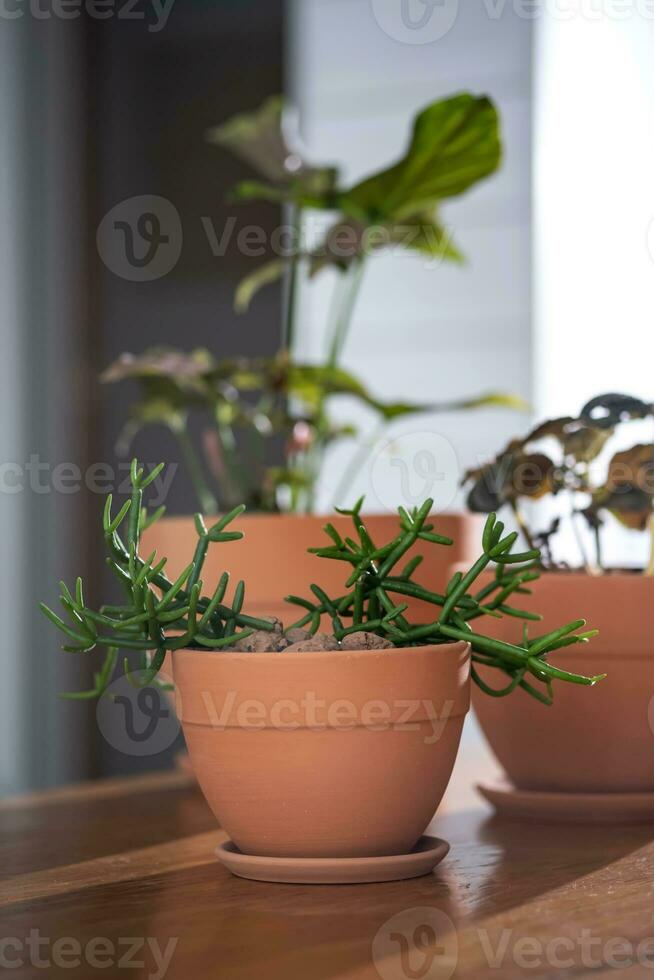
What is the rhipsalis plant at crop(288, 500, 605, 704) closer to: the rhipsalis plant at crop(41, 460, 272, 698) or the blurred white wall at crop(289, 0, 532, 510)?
the rhipsalis plant at crop(41, 460, 272, 698)

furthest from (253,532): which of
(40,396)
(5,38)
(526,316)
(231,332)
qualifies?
(5,38)

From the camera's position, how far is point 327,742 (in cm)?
57

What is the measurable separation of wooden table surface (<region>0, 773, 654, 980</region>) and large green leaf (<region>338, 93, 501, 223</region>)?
694 millimetres

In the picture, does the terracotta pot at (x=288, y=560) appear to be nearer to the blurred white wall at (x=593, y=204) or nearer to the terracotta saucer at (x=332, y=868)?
the terracotta saucer at (x=332, y=868)

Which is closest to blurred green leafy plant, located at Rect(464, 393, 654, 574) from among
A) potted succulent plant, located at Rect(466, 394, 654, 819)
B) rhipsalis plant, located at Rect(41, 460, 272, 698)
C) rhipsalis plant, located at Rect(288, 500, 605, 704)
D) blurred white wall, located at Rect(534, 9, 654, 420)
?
potted succulent plant, located at Rect(466, 394, 654, 819)

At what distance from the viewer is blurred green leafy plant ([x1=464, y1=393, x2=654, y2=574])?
0.77 meters

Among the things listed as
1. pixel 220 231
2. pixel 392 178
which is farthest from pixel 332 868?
pixel 220 231

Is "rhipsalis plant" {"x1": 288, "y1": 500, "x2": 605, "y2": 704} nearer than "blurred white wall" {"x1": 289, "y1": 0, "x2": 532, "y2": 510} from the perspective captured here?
Yes

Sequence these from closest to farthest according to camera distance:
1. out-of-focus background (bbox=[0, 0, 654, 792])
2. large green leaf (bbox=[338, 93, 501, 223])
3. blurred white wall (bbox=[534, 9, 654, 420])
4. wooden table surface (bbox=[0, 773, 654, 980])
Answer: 1. wooden table surface (bbox=[0, 773, 654, 980])
2. large green leaf (bbox=[338, 93, 501, 223])
3. blurred white wall (bbox=[534, 9, 654, 420])
4. out-of-focus background (bbox=[0, 0, 654, 792])

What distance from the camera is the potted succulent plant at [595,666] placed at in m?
0.75

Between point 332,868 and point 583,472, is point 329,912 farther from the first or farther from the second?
point 583,472

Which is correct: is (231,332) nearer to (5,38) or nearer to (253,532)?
(5,38)

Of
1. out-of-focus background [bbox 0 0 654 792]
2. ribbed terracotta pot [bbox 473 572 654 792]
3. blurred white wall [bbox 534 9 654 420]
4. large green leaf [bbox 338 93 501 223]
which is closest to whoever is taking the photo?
ribbed terracotta pot [bbox 473 572 654 792]

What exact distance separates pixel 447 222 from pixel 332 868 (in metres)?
1.98
